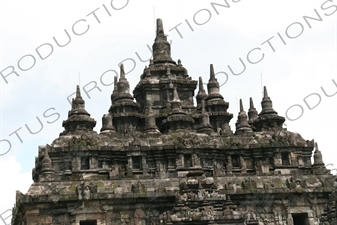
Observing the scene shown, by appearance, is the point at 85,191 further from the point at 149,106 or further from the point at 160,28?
the point at 160,28

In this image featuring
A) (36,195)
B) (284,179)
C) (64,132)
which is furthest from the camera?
(64,132)

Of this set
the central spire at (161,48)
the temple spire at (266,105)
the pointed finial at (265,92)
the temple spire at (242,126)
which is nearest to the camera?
the temple spire at (242,126)

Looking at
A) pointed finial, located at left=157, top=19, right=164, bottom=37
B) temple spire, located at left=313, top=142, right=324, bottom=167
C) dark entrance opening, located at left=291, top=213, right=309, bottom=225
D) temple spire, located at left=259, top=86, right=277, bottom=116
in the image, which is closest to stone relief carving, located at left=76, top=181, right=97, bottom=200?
dark entrance opening, located at left=291, top=213, right=309, bottom=225

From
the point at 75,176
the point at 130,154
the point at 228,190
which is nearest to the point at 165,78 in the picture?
the point at 130,154

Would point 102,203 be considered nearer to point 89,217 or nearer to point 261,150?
point 89,217

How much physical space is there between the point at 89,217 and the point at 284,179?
432 inches

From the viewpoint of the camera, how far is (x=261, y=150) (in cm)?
4362

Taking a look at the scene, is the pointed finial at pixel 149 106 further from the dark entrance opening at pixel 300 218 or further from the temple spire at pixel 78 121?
the dark entrance opening at pixel 300 218

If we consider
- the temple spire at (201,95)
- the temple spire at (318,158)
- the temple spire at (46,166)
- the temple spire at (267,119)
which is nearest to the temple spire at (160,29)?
the temple spire at (201,95)

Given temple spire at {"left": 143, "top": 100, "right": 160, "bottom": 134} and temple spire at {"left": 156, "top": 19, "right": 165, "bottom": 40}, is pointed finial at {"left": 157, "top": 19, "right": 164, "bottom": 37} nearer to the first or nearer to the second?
temple spire at {"left": 156, "top": 19, "right": 165, "bottom": 40}

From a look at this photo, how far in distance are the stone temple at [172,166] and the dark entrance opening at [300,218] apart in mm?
68

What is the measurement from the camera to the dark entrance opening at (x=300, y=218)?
36.6 metres

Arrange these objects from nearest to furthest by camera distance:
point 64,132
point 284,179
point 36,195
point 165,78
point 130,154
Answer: point 36,195 < point 284,179 < point 130,154 < point 64,132 < point 165,78

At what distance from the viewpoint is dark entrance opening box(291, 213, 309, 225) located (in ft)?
120
